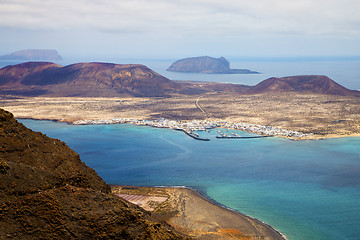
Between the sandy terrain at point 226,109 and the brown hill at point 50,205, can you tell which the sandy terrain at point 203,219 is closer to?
the brown hill at point 50,205

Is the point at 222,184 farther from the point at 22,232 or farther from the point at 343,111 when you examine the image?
the point at 343,111

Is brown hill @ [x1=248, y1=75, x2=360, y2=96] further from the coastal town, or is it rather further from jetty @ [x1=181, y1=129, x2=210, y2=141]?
jetty @ [x1=181, y1=129, x2=210, y2=141]

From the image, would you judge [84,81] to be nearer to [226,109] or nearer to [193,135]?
[226,109]

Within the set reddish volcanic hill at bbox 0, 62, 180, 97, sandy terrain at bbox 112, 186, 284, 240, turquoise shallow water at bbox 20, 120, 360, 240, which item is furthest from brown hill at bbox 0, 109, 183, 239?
reddish volcanic hill at bbox 0, 62, 180, 97

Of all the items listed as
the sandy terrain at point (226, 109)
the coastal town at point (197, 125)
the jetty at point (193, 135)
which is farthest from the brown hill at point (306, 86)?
the jetty at point (193, 135)

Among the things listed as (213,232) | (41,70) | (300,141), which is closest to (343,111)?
(300,141)

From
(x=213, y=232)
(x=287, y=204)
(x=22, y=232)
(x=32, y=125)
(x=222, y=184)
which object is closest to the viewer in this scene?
(x=22, y=232)
